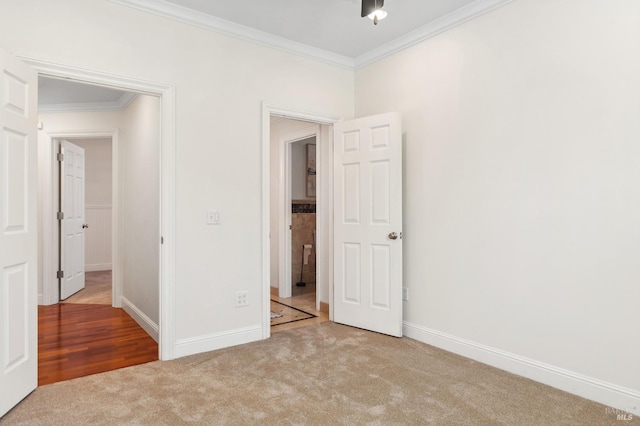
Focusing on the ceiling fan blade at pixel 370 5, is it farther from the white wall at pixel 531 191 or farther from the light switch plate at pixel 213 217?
the light switch plate at pixel 213 217

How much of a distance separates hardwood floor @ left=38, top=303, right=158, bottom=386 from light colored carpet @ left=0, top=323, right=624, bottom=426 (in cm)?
24

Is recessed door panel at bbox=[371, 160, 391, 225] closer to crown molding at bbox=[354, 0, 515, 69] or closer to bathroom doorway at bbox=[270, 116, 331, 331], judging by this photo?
bathroom doorway at bbox=[270, 116, 331, 331]

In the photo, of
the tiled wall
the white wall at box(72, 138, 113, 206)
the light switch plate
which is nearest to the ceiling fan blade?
the light switch plate

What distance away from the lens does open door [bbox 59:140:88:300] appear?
5098 mm

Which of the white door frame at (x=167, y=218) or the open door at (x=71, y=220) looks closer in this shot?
Result: the white door frame at (x=167, y=218)

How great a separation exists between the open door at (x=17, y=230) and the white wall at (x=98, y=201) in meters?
5.56

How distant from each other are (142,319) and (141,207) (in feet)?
3.77

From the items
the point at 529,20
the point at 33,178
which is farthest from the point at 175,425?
the point at 529,20

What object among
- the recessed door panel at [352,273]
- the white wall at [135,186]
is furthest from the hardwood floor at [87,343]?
the recessed door panel at [352,273]

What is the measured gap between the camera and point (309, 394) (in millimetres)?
2385

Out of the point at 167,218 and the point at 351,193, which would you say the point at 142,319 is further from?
the point at 351,193

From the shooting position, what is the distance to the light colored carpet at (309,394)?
211 cm

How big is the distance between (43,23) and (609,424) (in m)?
4.10

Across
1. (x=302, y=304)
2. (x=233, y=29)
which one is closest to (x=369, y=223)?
(x=302, y=304)
